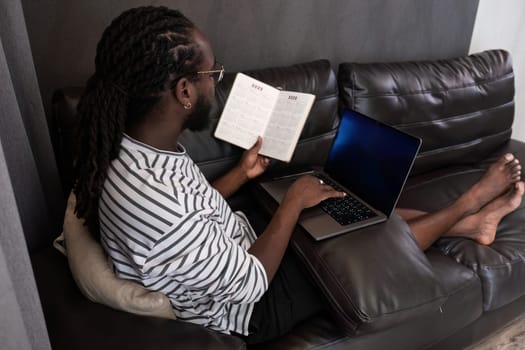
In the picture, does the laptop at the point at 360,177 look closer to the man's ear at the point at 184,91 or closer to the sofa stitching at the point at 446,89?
the sofa stitching at the point at 446,89

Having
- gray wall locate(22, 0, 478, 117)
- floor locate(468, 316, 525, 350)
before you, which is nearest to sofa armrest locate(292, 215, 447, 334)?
floor locate(468, 316, 525, 350)

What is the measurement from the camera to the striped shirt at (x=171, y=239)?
78 cm

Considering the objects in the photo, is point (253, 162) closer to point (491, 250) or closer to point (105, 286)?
point (105, 286)

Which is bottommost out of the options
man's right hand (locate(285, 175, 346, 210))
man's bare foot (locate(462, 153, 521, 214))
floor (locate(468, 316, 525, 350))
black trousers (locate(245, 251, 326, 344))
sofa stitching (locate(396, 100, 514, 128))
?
floor (locate(468, 316, 525, 350))

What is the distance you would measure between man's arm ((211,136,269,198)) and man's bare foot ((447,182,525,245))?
0.70 m

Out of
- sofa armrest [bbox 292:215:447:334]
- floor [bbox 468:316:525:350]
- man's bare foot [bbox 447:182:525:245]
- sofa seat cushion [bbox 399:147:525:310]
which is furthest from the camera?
floor [bbox 468:316:525:350]

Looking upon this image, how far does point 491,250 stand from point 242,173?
2.74 ft

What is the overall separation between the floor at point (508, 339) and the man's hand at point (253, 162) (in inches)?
38.1

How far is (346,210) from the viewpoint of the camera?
1184 mm

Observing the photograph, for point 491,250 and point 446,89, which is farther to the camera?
point 446,89

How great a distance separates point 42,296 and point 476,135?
5.99 feet

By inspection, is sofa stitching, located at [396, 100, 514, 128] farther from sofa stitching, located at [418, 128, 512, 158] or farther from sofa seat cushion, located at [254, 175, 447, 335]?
sofa seat cushion, located at [254, 175, 447, 335]

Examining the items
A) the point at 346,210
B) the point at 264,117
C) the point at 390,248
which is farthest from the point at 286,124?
the point at 390,248

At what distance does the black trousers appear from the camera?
3.36ft
